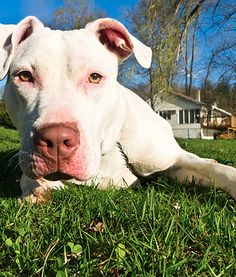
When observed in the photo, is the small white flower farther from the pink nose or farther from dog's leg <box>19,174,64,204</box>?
dog's leg <box>19,174,64,204</box>

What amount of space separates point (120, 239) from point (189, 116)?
185 feet

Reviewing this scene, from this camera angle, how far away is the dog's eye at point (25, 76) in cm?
332

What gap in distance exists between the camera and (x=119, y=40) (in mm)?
3938

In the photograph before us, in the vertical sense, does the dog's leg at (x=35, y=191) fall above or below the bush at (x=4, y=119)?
above

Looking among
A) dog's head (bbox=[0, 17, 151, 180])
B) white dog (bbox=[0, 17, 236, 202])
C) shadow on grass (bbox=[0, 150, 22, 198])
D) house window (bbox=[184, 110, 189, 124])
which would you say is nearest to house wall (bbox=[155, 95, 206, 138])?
house window (bbox=[184, 110, 189, 124])

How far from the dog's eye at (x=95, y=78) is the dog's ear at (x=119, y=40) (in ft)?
1.76

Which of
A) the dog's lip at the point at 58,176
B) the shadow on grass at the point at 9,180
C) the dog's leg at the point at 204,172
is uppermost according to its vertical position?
the dog's lip at the point at 58,176

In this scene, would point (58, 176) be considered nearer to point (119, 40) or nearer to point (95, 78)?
point (95, 78)

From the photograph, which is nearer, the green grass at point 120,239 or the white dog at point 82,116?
the green grass at point 120,239

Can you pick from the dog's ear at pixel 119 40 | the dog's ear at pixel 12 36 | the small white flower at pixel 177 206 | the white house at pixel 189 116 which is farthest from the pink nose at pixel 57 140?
the white house at pixel 189 116

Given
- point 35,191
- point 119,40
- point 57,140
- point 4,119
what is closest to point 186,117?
point 4,119

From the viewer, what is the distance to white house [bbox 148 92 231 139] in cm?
5523

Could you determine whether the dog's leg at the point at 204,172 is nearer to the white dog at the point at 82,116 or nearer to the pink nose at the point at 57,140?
the white dog at the point at 82,116

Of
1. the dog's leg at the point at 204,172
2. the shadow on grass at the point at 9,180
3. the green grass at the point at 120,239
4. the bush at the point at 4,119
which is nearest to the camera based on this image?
the green grass at the point at 120,239
